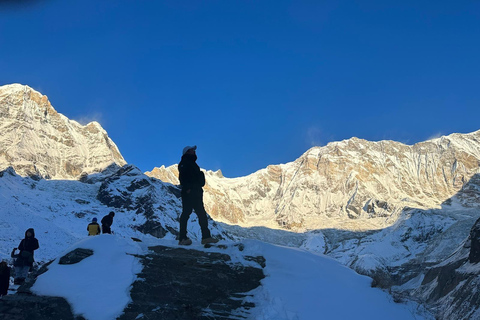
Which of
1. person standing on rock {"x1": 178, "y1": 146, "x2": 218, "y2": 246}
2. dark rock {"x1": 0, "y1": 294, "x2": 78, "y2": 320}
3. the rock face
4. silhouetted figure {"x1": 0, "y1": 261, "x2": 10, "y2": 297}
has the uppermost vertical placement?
the rock face

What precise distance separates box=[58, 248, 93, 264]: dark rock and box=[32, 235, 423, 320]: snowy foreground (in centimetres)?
15

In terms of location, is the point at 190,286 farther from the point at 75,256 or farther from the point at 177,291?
the point at 75,256

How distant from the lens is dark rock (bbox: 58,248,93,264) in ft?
37.3

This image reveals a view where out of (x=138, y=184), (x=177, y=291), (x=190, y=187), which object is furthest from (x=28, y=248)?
(x=138, y=184)

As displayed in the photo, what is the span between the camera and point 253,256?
1238cm

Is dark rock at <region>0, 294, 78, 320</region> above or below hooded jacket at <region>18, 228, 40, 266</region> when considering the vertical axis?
below

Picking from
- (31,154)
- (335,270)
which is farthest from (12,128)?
(335,270)

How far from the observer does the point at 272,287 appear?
11.1 meters

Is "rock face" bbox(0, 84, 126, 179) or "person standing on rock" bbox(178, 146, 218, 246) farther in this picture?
"rock face" bbox(0, 84, 126, 179)

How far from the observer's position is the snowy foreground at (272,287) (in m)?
9.97

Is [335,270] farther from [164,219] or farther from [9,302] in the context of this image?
[164,219]

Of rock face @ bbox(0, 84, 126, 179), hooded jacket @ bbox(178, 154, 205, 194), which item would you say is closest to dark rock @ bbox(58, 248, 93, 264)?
hooded jacket @ bbox(178, 154, 205, 194)

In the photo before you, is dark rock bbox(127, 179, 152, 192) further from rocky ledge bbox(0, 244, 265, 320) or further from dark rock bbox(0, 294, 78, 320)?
dark rock bbox(0, 294, 78, 320)

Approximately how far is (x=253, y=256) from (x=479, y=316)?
19.6 feet
